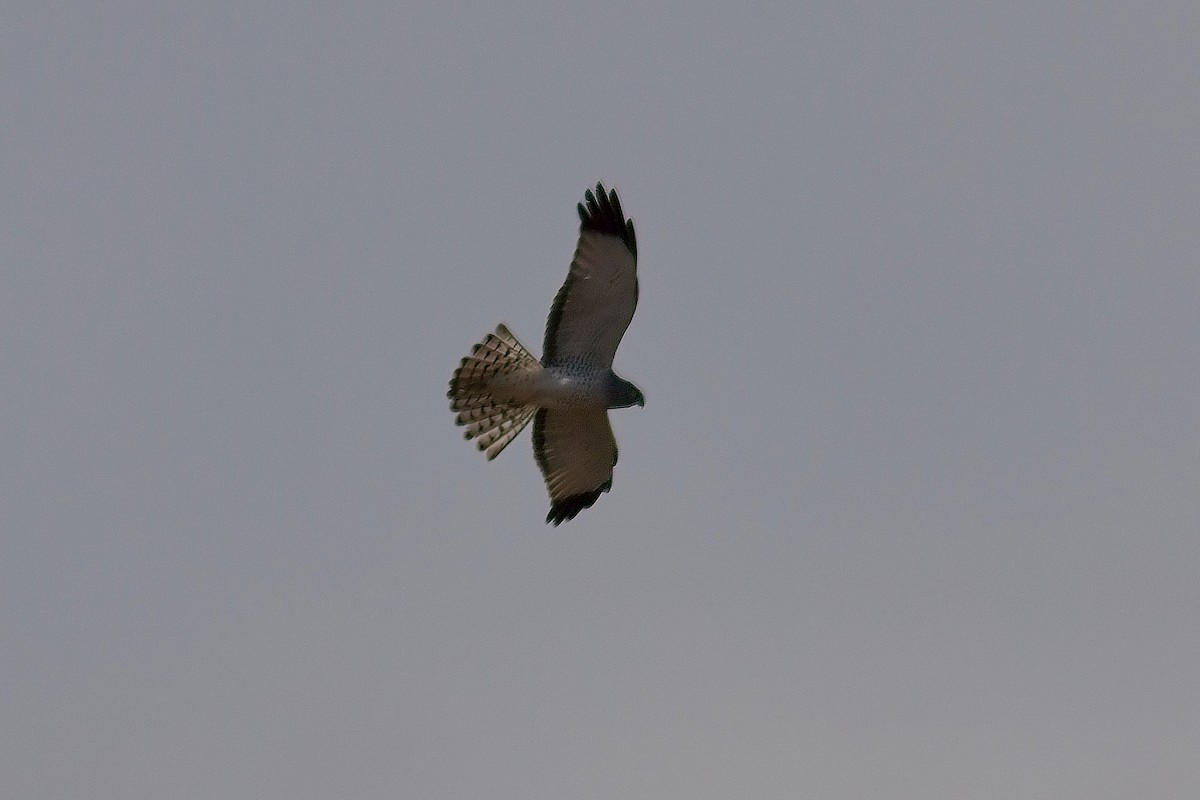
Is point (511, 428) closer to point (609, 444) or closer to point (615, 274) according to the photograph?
point (609, 444)

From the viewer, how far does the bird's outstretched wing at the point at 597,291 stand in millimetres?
16766

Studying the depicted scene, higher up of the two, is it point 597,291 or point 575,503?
point 597,291

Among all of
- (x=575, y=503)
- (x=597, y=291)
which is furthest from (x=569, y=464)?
(x=597, y=291)

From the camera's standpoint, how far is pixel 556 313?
17.4m

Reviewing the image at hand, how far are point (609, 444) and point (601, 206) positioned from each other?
98.0 inches

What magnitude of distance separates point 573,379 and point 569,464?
43.5 inches

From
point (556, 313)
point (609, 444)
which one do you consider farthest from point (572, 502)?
point (556, 313)

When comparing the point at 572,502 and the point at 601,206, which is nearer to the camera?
the point at 601,206

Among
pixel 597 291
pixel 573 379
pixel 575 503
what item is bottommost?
pixel 575 503

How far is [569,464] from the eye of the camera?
60.8 feet

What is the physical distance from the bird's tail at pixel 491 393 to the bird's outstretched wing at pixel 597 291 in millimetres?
342

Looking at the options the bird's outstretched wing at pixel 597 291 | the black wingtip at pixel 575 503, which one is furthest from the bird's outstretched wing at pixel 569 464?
the bird's outstretched wing at pixel 597 291

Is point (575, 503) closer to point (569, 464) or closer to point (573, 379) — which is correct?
point (569, 464)

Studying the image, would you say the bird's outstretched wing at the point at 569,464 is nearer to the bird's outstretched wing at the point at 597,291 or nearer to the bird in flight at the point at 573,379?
the bird in flight at the point at 573,379
